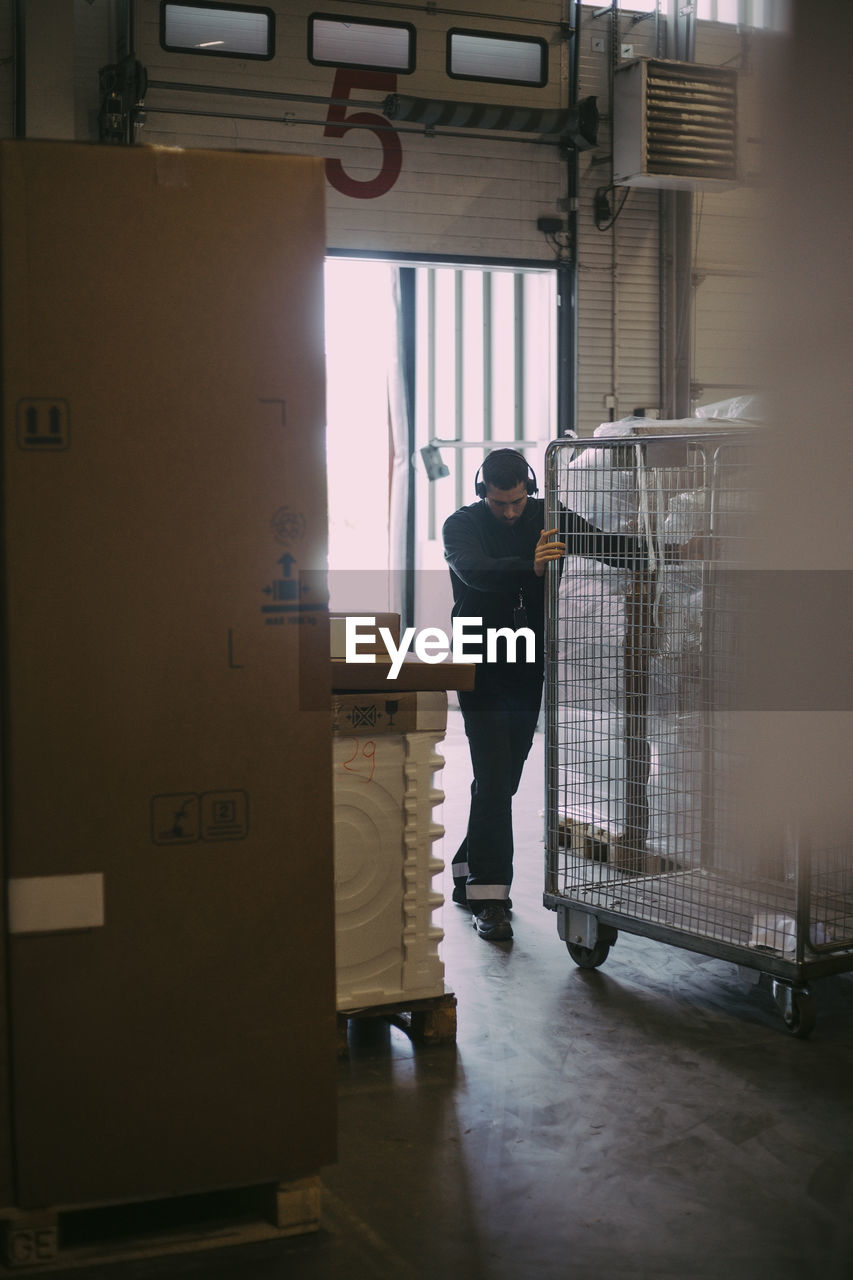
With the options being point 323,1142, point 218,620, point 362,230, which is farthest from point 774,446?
point 362,230

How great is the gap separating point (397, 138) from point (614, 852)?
17.9 ft

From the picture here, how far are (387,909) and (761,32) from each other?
7.73ft

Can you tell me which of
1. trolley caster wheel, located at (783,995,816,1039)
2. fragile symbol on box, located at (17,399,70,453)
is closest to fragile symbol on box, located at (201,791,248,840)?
fragile symbol on box, located at (17,399,70,453)

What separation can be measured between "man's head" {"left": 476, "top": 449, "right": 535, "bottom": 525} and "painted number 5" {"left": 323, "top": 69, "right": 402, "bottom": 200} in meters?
4.00

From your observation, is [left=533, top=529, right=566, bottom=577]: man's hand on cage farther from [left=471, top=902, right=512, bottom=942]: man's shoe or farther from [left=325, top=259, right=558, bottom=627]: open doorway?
[left=325, top=259, right=558, bottom=627]: open doorway

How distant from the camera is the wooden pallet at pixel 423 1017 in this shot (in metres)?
3.08

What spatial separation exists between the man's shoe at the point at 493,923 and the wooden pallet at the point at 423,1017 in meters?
0.89

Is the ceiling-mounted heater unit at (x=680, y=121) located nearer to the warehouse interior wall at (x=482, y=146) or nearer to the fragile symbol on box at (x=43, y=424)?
the warehouse interior wall at (x=482, y=146)

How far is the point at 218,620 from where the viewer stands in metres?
2.05

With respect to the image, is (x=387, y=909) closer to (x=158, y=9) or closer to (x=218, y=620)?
(x=218, y=620)

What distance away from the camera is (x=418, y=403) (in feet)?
29.1

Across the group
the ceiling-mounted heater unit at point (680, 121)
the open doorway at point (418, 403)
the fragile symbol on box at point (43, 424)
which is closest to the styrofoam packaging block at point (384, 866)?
the fragile symbol on box at point (43, 424)

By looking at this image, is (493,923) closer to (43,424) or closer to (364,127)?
(43,424)

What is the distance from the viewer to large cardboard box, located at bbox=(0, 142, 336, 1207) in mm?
1962
